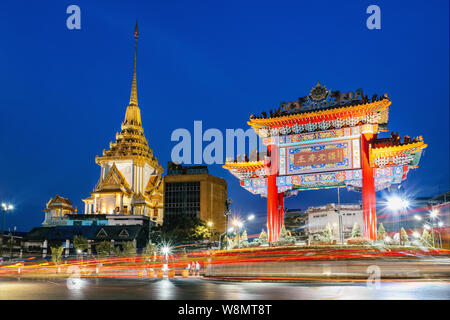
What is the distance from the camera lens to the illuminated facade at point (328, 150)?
103 ft

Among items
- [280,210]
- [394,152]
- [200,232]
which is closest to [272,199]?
[280,210]

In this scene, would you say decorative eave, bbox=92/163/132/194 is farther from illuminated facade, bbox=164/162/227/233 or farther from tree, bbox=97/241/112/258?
tree, bbox=97/241/112/258

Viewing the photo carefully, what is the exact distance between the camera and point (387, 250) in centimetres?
2467

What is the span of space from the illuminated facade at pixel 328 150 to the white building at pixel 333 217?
130 feet

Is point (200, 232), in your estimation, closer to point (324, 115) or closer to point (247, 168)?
point (247, 168)

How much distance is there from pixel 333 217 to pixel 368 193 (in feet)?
158

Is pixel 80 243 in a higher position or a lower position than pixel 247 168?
lower

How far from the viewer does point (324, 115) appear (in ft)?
108

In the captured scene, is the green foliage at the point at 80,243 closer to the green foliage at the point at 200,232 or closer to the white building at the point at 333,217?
the green foliage at the point at 200,232

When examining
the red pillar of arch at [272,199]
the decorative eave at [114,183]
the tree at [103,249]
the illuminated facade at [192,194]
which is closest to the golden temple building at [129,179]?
the decorative eave at [114,183]
